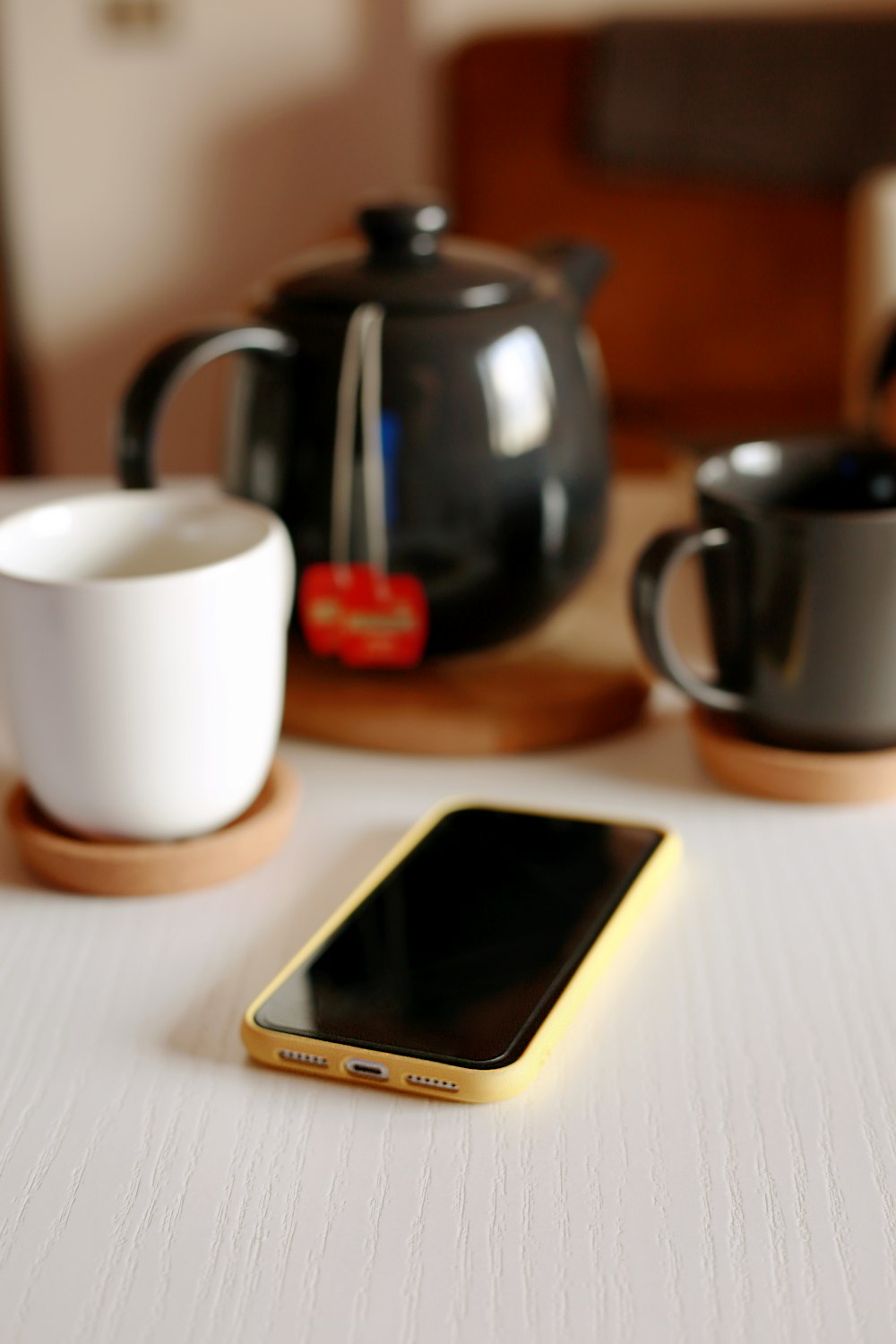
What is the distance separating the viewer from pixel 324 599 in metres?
0.61

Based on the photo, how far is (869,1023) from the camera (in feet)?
1.35

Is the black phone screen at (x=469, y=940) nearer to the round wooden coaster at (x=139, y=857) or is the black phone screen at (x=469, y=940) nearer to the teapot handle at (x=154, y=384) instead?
the round wooden coaster at (x=139, y=857)

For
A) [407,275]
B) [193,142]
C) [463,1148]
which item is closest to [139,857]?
[463,1148]

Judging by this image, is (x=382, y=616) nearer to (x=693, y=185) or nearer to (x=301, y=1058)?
(x=301, y=1058)

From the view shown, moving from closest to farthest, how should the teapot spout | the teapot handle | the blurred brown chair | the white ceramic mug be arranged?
1. the white ceramic mug
2. the teapot handle
3. the teapot spout
4. the blurred brown chair

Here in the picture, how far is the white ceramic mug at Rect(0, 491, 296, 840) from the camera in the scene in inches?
17.2

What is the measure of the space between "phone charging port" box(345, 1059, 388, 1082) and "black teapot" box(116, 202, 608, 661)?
270 millimetres

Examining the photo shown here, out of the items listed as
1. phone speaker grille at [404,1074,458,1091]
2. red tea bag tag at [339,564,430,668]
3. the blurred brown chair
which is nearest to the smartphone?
phone speaker grille at [404,1074,458,1091]

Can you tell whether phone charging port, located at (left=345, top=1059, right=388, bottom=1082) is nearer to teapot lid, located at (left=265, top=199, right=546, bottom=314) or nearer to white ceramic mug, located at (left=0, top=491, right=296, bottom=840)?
white ceramic mug, located at (left=0, top=491, right=296, bottom=840)

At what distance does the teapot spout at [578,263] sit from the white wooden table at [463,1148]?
1.12ft

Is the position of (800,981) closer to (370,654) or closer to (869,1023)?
(869,1023)

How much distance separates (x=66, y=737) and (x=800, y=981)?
26 cm

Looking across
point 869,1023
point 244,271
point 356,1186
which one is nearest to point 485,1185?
point 356,1186

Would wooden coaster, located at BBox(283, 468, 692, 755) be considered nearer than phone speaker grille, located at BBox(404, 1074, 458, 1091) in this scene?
No
